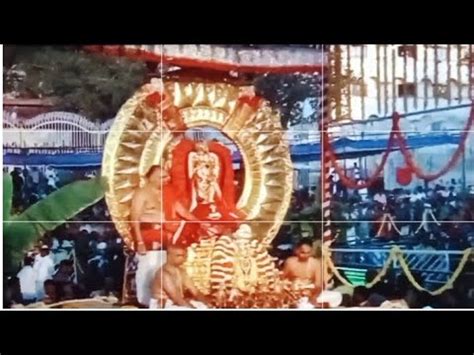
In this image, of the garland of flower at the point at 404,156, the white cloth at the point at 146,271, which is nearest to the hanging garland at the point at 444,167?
the garland of flower at the point at 404,156

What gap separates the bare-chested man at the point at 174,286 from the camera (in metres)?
6.09

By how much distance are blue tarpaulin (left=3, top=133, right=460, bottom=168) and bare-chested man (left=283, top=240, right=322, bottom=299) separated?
0.36 m

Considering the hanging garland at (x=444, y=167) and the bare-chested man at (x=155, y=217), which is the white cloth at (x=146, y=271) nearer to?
the bare-chested man at (x=155, y=217)

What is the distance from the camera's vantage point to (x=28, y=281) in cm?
611

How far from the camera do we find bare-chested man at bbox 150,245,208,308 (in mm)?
6090

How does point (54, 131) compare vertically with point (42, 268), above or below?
above

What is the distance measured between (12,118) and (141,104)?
0.52m

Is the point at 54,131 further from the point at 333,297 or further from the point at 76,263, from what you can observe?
the point at 333,297

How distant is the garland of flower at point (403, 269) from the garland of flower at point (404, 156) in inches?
11.4

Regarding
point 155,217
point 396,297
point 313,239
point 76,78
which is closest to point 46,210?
point 155,217

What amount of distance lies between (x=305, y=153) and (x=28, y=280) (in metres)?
1.22

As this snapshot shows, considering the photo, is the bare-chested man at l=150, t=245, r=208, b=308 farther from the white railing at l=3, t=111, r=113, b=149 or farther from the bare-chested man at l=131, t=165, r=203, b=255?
the white railing at l=3, t=111, r=113, b=149
